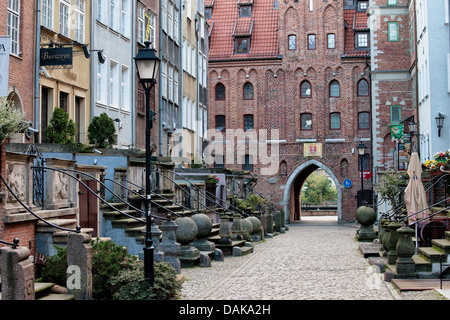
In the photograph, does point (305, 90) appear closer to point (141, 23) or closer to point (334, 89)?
point (334, 89)

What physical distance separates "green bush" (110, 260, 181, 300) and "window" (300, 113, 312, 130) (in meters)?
39.5

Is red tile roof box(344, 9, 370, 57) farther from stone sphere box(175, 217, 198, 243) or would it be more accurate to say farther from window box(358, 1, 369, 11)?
stone sphere box(175, 217, 198, 243)

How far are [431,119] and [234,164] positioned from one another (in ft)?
73.0

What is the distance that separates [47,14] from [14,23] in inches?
79.1

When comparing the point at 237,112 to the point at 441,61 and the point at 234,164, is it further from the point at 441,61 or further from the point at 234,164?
the point at 441,61

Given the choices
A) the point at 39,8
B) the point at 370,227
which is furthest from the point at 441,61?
the point at 39,8

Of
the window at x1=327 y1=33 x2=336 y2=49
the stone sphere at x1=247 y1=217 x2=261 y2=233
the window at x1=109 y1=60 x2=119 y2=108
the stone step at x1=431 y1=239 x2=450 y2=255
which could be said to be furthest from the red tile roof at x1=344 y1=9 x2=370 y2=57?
the stone step at x1=431 y1=239 x2=450 y2=255

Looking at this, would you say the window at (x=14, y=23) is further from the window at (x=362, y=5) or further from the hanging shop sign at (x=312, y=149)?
the window at (x=362, y=5)

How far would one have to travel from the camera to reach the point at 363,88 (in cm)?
4844

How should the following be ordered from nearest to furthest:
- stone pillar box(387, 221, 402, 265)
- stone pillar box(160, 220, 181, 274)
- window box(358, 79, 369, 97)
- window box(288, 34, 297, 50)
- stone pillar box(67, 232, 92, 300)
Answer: stone pillar box(67, 232, 92, 300) → stone pillar box(160, 220, 181, 274) → stone pillar box(387, 221, 402, 265) → window box(358, 79, 369, 97) → window box(288, 34, 297, 50)

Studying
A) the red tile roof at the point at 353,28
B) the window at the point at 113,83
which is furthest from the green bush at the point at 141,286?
the red tile roof at the point at 353,28

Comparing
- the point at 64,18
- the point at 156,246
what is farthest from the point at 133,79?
the point at 156,246

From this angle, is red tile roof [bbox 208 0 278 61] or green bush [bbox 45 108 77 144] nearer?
green bush [bbox 45 108 77 144]

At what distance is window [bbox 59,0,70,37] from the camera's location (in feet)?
64.8
